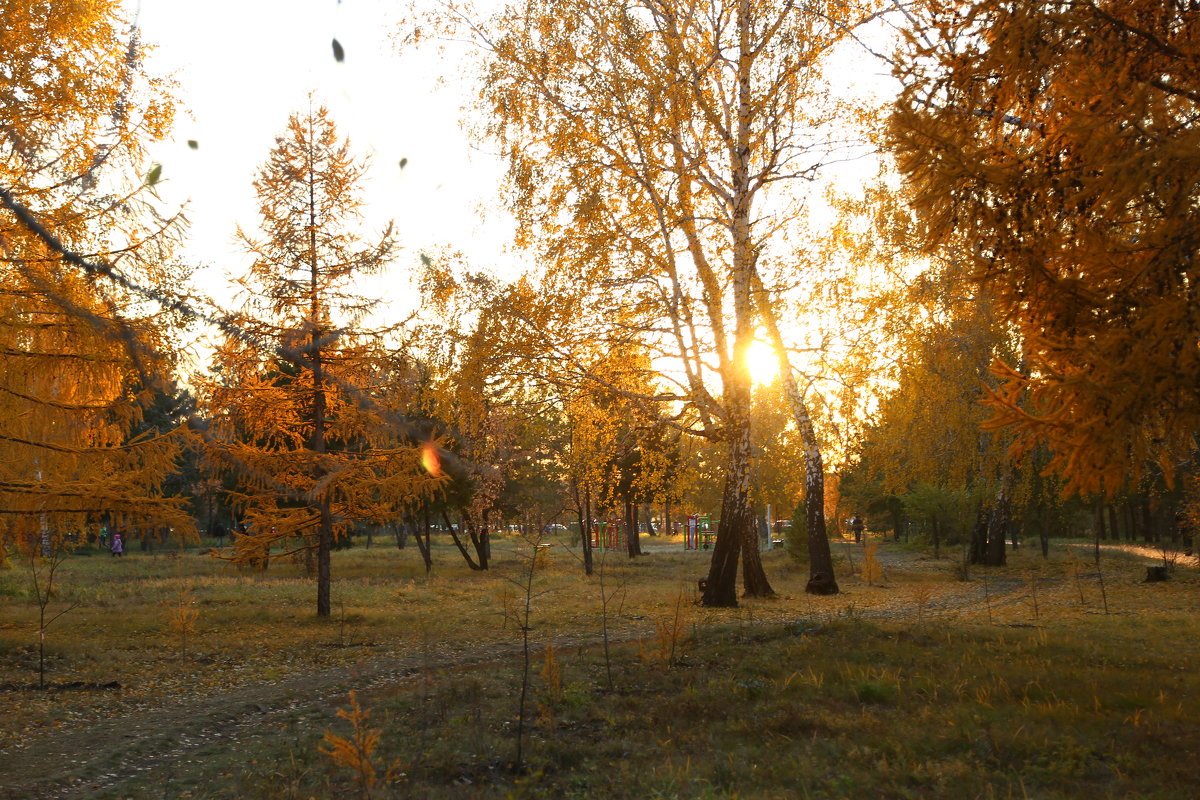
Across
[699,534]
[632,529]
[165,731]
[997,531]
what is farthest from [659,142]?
[699,534]

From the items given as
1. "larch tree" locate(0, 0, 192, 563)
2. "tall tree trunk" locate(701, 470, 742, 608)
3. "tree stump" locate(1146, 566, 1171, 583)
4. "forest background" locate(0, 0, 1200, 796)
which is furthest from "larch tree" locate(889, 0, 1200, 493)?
"tree stump" locate(1146, 566, 1171, 583)

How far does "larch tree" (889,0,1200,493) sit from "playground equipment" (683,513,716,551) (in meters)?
41.0

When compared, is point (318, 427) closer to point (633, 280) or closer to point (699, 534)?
point (633, 280)

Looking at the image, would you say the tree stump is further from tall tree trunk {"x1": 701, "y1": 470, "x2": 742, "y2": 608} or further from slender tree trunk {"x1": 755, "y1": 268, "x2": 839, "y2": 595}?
tall tree trunk {"x1": 701, "y1": 470, "x2": 742, "y2": 608}

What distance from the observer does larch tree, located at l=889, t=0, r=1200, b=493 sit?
16.7 ft

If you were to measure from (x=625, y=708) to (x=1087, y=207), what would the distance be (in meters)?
5.08

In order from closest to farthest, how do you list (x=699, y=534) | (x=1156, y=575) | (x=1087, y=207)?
(x=1087, y=207) → (x=1156, y=575) → (x=699, y=534)

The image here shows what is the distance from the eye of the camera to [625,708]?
6773 mm

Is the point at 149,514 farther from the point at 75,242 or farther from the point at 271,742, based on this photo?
the point at 271,742

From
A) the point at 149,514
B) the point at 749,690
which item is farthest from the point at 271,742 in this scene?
the point at 149,514

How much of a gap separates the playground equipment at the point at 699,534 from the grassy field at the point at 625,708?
33.9m

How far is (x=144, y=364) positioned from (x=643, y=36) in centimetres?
1092

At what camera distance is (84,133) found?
8414 mm

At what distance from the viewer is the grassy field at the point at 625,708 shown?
500 cm
